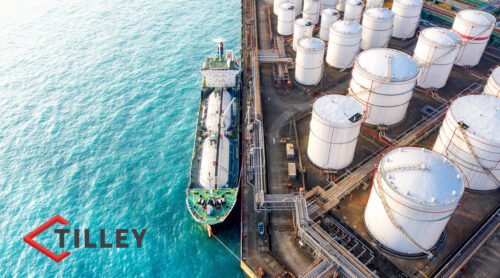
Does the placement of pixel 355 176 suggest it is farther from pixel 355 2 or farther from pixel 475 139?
pixel 355 2

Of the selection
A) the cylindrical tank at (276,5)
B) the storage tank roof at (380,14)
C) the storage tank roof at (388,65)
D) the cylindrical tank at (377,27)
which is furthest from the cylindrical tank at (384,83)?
the cylindrical tank at (276,5)

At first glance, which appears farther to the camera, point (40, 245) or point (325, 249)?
point (40, 245)

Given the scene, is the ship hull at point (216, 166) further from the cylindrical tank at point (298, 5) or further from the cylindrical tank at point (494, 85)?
the cylindrical tank at point (494, 85)

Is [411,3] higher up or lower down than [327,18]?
higher up

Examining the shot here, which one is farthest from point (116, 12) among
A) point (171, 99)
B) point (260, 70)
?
point (260, 70)

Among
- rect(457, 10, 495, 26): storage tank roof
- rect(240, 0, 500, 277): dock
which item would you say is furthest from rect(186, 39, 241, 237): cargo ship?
rect(457, 10, 495, 26): storage tank roof

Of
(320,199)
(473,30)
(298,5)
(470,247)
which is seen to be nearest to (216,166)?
(320,199)
